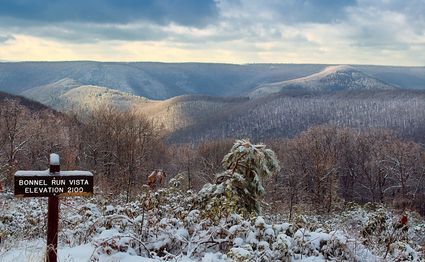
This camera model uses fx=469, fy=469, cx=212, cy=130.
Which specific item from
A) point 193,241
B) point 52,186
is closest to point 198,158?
point 193,241

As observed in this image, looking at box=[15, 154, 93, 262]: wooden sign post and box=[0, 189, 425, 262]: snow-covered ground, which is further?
box=[0, 189, 425, 262]: snow-covered ground

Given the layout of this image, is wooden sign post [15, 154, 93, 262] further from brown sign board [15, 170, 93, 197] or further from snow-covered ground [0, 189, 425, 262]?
snow-covered ground [0, 189, 425, 262]

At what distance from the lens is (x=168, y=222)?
280 inches

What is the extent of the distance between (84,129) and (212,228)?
40.0m

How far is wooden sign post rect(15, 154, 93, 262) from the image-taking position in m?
5.04

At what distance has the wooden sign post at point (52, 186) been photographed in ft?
16.5

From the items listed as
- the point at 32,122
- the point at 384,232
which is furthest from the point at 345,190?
the point at 384,232

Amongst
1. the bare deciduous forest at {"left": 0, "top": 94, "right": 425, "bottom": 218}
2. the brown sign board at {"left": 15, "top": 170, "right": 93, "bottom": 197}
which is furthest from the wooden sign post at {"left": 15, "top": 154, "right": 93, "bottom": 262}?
the bare deciduous forest at {"left": 0, "top": 94, "right": 425, "bottom": 218}

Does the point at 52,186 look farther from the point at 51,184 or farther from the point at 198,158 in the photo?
the point at 198,158

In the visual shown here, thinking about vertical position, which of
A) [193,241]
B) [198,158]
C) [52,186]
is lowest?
[198,158]

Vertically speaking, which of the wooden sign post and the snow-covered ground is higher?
the wooden sign post

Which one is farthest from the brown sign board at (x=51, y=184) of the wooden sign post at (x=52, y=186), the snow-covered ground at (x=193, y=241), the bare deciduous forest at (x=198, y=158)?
the bare deciduous forest at (x=198, y=158)

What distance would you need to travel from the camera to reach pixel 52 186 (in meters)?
5.14

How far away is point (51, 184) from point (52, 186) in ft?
0.08
